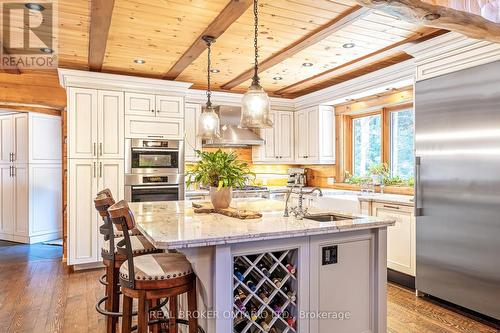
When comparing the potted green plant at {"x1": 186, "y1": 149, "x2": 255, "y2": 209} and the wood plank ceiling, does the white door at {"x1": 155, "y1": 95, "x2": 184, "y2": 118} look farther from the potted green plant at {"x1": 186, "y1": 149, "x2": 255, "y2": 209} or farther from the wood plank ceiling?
the potted green plant at {"x1": 186, "y1": 149, "x2": 255, "y2": 209}

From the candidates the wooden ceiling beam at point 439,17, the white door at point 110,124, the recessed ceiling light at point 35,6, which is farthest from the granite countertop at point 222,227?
the white door at point 110,124

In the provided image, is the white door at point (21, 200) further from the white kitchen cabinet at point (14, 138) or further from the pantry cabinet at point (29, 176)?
the white kitchen cabinet at point (14, 138)

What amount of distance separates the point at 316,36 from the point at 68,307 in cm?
343

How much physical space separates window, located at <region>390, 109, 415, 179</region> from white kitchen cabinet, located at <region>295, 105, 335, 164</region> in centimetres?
103

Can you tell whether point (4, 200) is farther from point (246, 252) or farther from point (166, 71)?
point (246, 252)

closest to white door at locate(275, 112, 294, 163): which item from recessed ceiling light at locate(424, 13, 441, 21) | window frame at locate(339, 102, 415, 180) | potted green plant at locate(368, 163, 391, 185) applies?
window frame at locate(339, 102, 415, 180)

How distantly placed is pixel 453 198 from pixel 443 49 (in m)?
1.36

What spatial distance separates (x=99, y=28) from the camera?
2.91 meters

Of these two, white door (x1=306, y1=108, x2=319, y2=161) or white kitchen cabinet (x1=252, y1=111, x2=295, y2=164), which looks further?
white kitchen cabinet (x1=252, y1=111, x2=295, y2=164)

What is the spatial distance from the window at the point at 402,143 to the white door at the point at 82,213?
154 inches

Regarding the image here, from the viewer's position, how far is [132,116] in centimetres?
441

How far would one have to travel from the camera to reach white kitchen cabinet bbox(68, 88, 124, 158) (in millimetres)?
4113

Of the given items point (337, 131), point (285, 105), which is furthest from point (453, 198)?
point (285, 105)

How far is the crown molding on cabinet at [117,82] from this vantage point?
13.5 feet
